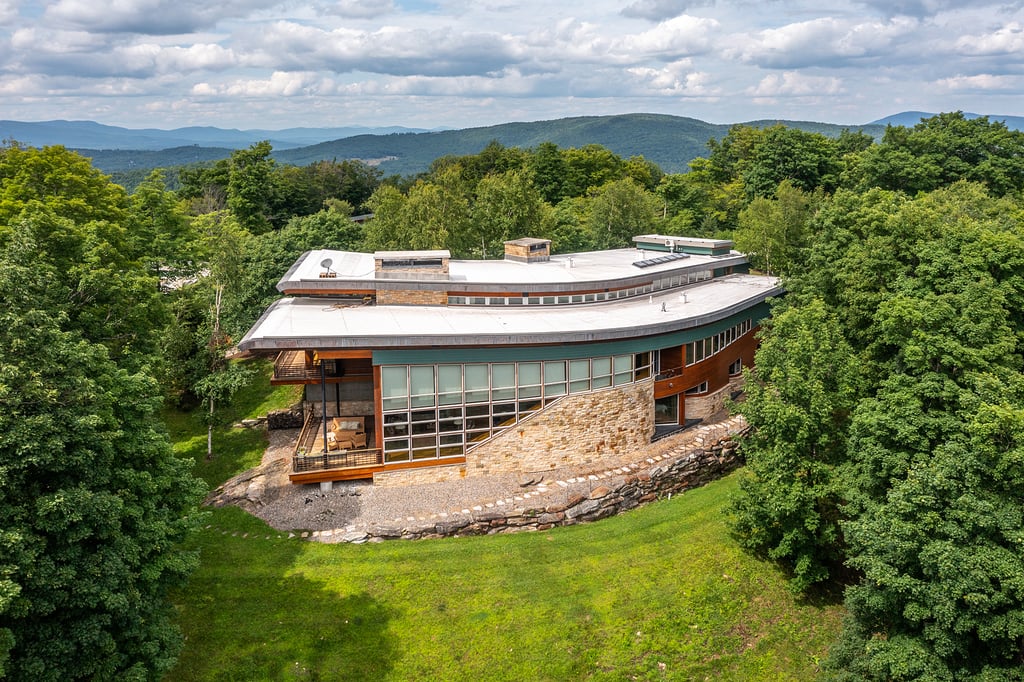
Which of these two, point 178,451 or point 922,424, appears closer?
point 922,424

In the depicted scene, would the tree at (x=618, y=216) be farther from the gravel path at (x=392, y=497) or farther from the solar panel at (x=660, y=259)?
the gravel path at (x=392, y=497)

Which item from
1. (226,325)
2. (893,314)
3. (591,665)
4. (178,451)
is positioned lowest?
(591,665)

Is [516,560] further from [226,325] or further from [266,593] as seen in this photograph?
[226,325]

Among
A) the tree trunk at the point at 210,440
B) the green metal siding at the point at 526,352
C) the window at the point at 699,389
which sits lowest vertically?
the tree trunk at the point at 210,440

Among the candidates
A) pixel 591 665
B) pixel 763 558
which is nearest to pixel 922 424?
pixel 763 558

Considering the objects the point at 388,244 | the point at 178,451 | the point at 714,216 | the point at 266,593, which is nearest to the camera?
the point at 266,593

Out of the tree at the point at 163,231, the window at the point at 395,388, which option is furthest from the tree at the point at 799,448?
the tree at the point at 163,231
